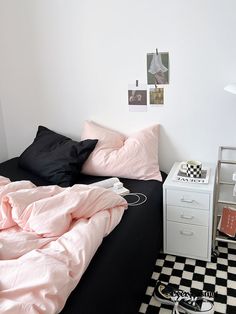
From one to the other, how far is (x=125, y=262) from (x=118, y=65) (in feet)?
4.82

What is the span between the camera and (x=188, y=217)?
2.07m

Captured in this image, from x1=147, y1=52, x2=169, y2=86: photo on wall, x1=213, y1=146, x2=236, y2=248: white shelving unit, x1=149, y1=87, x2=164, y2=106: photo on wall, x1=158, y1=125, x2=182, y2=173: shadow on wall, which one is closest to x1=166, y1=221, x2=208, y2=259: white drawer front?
x1=213, y1=146, x2=236, y2=248: white shelving unit

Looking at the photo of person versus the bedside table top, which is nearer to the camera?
the bedside table top

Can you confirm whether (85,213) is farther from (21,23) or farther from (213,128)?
(21,23)

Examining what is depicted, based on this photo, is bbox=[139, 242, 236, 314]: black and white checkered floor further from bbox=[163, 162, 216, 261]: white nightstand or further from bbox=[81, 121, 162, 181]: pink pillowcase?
bbox=[81, 121, 162, 181]: pink pillowcase

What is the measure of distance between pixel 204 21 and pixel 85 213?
1473 millimetres

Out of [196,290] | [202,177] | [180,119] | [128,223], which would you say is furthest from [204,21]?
[196,290]

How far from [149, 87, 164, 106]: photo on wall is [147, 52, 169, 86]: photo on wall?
5cm

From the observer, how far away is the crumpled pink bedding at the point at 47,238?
108cm

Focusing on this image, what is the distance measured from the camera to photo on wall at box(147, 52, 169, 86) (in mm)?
2203

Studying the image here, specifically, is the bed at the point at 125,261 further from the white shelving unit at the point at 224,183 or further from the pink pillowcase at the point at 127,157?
the white shelving unit at the point at 224,183

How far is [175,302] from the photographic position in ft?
5.69

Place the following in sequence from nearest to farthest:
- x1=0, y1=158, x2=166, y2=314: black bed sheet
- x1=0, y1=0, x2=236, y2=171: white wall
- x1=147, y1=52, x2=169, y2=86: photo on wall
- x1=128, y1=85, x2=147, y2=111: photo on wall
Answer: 1. x1=0, y1=158, x2=166, y2=314: black bed sheet
2. x1=0, y1=0, x2=236, y2=171: white wall
3. x1=147, y1=52, x2=169, y2=86: photo on wall
4. x1=128, y1=85, x2=147, y2=111: photo on wall

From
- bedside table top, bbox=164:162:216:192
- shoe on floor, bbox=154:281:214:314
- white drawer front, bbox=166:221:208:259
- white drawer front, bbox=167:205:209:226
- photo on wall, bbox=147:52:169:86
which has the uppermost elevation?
photo on wall, bbox=147:52:169:86
